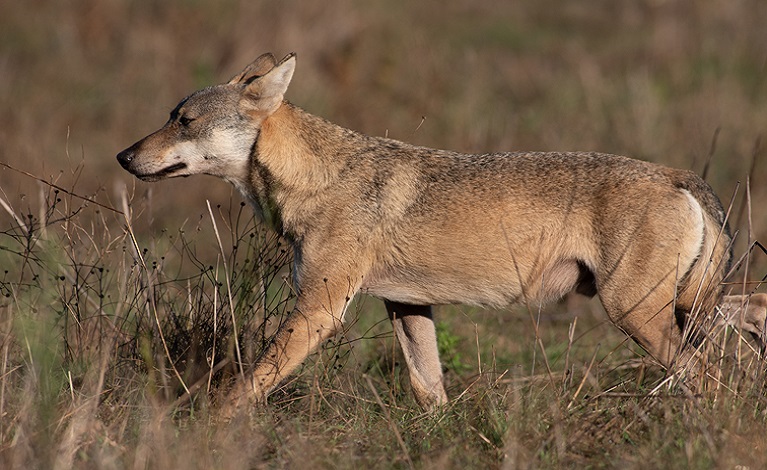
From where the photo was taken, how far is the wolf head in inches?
235

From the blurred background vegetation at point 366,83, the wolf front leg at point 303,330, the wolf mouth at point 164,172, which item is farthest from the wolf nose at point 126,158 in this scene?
the blurred background vegetation at point 366,83

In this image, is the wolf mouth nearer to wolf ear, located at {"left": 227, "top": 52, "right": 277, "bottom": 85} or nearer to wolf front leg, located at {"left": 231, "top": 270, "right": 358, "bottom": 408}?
wolf ear, located at {"left": 227, "top": 52, "right": 277, "bottom": 85}

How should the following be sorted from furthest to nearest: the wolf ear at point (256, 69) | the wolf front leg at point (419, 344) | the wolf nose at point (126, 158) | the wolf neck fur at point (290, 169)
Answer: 1. the wolf ear at point (256, 69)
2. the wolf front leg at point (419, 344)
3. the wolf neck fur at point (290, 169)
4. the wolf nose at point (126, 158)

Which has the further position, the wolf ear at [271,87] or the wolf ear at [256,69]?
the wolf ear at [256,69]

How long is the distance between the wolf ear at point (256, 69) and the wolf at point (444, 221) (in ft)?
0.85

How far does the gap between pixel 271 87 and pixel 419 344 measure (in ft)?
6.27

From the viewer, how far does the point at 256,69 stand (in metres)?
6.70

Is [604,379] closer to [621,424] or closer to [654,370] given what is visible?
[654,370]

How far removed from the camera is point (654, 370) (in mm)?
6395

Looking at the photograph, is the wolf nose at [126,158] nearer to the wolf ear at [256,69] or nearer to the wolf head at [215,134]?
the wolf head at [215,134]

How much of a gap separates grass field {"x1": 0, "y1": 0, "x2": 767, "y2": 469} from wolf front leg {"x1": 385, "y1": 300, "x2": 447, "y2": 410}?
144mm

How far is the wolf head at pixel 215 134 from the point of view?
19.6ft

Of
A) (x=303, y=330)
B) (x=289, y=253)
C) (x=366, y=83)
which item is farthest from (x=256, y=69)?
(x=366, y=83)

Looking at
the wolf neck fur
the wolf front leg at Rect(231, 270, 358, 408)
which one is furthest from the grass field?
Result: the wolf neck fur
